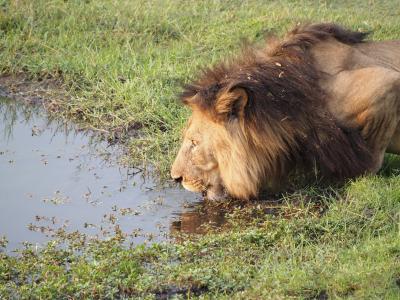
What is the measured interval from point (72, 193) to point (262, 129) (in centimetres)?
143

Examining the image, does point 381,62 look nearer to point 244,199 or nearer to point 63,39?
point 244,199

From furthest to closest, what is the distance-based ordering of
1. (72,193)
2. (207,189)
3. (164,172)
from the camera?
(164,172) → (72,193) → (207,189)

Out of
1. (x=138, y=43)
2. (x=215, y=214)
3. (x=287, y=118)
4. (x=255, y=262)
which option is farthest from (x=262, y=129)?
(x=138, y=43)

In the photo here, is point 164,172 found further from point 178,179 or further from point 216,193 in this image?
point 216,193

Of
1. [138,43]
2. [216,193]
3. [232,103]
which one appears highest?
[138,43]

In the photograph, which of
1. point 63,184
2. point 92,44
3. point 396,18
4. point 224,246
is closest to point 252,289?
point 224,246

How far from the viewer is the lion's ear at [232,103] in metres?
5.81

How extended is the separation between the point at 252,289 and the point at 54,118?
3733mm

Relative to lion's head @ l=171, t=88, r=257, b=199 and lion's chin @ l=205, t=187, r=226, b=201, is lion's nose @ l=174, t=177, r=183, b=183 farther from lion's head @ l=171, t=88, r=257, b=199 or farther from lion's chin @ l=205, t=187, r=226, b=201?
lion's chin @ l=205, t=187, r=226, b=201

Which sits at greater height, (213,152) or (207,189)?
(213,152)

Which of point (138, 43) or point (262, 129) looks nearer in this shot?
point (262, 129)

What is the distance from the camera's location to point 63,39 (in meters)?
9.06

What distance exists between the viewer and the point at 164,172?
676cm

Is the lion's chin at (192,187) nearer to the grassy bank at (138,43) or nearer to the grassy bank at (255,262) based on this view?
the grassy bank at (255,262)
